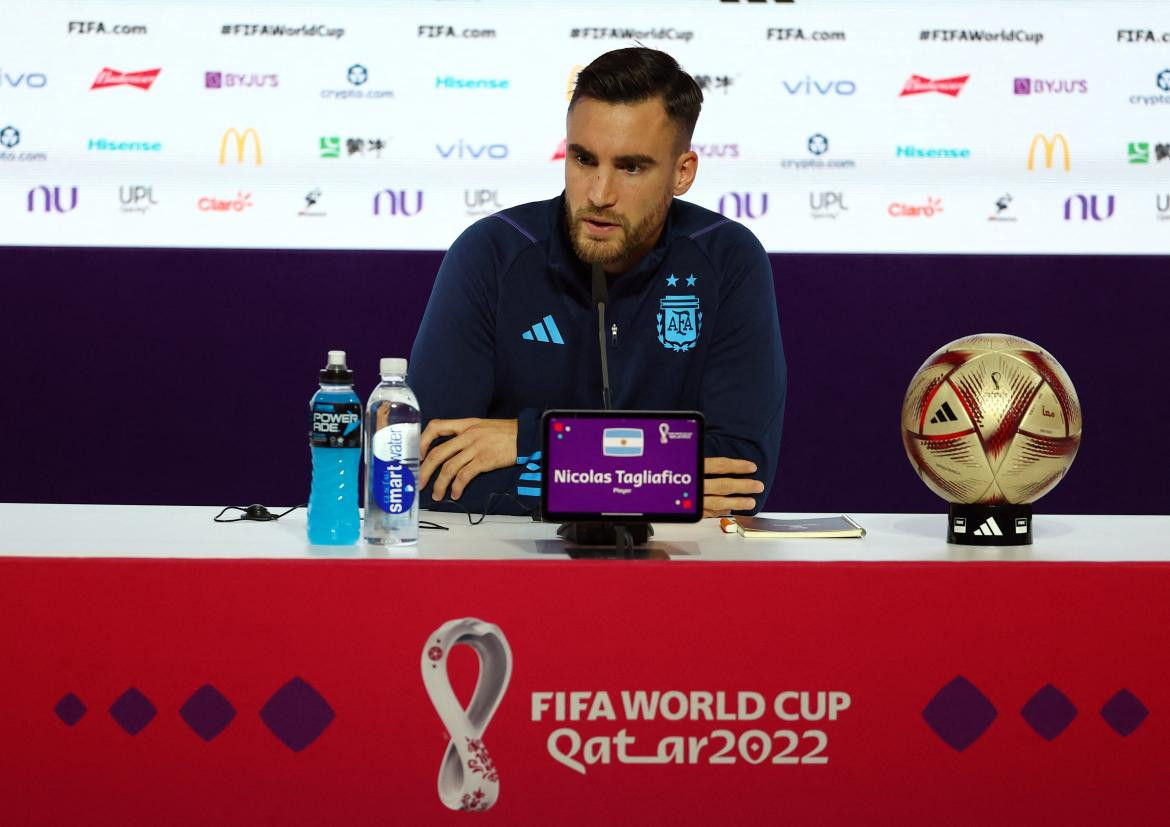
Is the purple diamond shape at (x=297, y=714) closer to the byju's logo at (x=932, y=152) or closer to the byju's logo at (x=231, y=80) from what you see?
the byju's logo at (x=231, y=80)

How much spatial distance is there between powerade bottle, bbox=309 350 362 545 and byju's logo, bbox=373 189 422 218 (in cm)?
189

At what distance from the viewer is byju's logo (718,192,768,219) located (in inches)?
131

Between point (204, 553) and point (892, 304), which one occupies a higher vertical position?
point (892, 304)

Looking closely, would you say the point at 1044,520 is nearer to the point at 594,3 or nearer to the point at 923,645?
the point at 923,645

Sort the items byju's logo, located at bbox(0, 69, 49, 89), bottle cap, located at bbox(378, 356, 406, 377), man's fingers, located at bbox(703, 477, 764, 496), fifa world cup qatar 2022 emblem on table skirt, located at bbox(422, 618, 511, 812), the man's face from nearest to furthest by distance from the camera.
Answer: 1. fifa world cup qatar 2022 emblem on table skirt, located at bbox(422, 618, 511, 812)
2. bottle cap, located at bbox(378, 356, 406, 377)
3. man's fingers, located at bbox(703, 477, 764, 496)
4. the man's face
5. byju's logo, located at bbox(0, 69, 49, 89)

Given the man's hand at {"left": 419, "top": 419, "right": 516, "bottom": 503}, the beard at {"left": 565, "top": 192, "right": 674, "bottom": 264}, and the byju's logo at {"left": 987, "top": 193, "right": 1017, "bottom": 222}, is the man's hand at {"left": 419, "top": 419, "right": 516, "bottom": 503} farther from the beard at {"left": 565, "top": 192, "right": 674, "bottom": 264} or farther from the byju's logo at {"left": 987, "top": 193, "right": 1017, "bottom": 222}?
the byju's logo at {"left": 987, "top": 193, "right": 1017, "bottom": 222}

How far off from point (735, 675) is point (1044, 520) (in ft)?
2.12

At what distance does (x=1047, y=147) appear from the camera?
130 inches

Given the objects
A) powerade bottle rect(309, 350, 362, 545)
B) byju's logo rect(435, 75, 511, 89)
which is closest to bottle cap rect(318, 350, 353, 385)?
powerade bottle rect(309, 350, 362, 545)

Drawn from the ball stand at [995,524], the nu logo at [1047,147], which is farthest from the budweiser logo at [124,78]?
the ball stand at [995,524]

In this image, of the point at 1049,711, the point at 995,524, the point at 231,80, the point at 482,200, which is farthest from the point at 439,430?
the point at 231,80

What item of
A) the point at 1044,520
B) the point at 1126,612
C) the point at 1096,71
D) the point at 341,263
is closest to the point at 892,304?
the point at 1096,71

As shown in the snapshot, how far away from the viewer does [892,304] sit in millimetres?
3471

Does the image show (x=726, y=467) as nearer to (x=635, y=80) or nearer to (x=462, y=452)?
(x=462, y=452)
